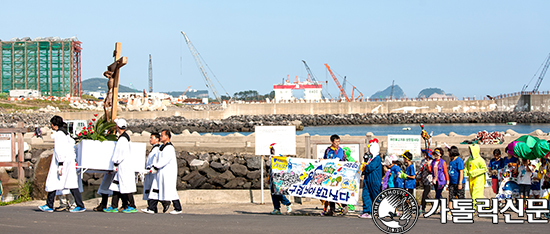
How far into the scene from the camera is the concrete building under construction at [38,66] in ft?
442

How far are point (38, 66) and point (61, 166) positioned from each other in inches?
5509

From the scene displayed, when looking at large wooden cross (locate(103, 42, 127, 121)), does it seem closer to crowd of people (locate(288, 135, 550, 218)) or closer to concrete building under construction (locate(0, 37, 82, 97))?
crowd of people (locate(288, 135, 550, 218))

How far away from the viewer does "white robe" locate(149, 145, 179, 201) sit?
9.23 m

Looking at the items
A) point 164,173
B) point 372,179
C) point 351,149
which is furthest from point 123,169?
point 351,149

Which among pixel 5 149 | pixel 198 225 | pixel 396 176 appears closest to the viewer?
pixel 198 225

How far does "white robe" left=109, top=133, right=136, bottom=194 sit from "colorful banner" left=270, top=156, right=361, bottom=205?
276 centimetres

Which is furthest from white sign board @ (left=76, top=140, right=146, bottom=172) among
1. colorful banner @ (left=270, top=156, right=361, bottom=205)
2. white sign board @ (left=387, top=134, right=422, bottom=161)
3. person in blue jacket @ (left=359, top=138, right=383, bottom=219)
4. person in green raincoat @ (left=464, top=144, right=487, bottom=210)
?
person in green raincoat @ (left=464, top=144, right=487, bottom=210)

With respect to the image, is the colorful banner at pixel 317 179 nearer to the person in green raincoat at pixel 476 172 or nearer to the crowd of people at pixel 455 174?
the crowd of people at pixel 455 174

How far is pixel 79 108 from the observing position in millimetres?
78312

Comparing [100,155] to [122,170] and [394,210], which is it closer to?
[122,170]

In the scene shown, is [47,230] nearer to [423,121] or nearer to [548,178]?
[548,178]

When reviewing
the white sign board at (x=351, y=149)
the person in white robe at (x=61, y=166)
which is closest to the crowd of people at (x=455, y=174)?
the white sign board at (x=351, y=149)

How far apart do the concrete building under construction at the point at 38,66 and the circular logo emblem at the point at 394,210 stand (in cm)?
13704

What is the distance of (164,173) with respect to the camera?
9352mm
